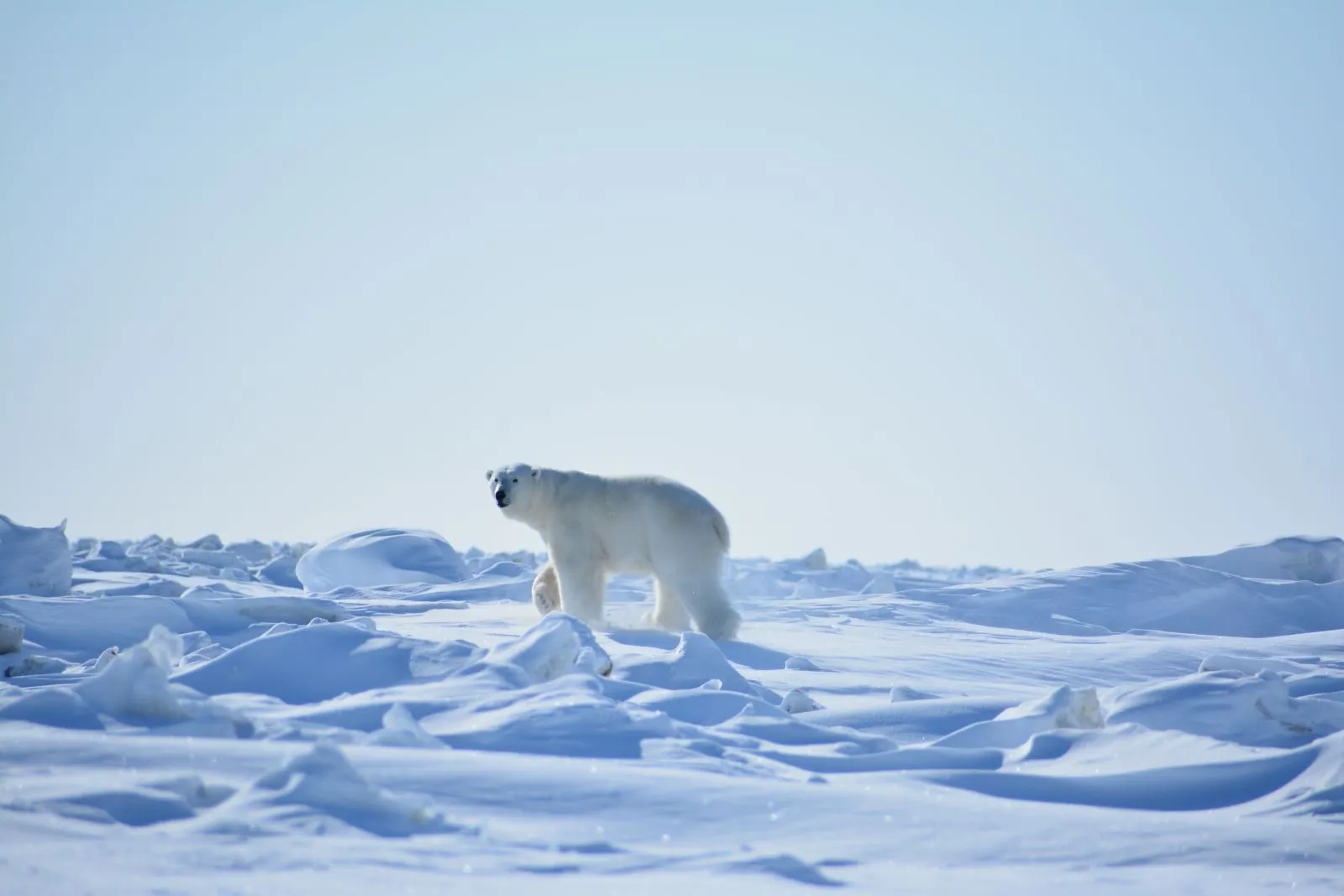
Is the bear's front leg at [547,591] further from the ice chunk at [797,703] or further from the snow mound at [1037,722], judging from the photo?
the snow mound at [1037,722]

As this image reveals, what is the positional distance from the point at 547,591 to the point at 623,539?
31.1 inches

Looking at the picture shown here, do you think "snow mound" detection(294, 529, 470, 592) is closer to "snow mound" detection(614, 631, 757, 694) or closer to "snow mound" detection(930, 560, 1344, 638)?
"snow mound" detection(930, 560, 1344, 638)

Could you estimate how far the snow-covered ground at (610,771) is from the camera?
2379 mm

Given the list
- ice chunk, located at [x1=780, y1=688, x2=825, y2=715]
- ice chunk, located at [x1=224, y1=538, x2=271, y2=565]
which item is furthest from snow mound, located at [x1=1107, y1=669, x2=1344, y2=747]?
ice chunk, located at [x1=224, y1=538, x2=271, y2=565]

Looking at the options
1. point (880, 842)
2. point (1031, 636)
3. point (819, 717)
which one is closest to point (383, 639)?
point (819, 717)

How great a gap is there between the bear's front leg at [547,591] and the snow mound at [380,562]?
11.3 ft

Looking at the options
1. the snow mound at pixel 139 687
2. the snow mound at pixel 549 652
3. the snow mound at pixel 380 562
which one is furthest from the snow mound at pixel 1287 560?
the snow mound at pixel 139 687

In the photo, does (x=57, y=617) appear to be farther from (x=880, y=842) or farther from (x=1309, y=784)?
(x=1309, y=784)

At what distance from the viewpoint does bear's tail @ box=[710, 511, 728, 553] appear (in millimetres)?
7609

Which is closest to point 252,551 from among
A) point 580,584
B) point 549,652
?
point 580,584

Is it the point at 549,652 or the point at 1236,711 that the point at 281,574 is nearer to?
the point at 549,652

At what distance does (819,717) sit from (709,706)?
0.40 metres

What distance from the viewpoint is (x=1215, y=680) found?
434 cm

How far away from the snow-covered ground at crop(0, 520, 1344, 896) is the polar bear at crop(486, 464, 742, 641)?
1.60 metres
